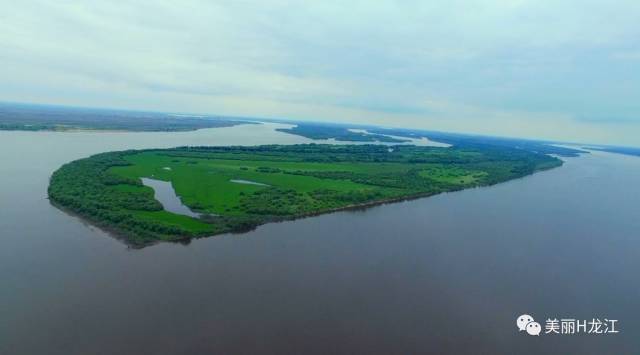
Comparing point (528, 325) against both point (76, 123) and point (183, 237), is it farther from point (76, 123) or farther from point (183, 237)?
point (76, 123)

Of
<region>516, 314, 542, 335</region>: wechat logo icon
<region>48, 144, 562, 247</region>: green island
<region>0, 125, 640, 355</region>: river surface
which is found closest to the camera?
<region>0, 125, 640, 355</region>: river surface

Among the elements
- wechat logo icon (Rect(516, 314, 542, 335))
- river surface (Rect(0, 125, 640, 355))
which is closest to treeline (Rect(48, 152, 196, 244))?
river surface (Rect(0, 125, 640, 355))

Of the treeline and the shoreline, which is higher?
the treeline

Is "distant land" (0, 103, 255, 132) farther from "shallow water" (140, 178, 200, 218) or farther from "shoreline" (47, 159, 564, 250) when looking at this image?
"shoreline" (47, 159, 564, 250)

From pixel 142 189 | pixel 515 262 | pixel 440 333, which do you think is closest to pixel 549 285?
pixel 515 262

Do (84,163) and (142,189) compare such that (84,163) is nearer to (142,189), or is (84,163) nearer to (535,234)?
(142,189)

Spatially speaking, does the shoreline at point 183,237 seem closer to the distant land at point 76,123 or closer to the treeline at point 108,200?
the treeline at point 108,200
